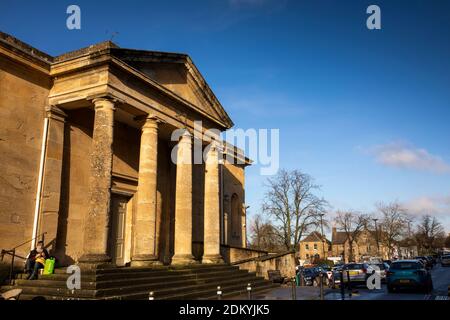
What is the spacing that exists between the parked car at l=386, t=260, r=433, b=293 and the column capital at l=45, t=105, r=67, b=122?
16436 mm

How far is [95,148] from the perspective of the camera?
Answer: 1290 cm

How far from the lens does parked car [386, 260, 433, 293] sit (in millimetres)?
16828

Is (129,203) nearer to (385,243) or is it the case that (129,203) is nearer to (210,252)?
(210,252)

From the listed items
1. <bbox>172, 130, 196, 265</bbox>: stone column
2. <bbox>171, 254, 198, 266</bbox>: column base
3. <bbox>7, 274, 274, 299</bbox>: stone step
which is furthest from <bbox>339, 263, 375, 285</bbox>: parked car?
<bbox>172, 130, 196, 265</bbox>: stone column

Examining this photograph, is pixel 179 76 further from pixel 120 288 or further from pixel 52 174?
pixel 120 288

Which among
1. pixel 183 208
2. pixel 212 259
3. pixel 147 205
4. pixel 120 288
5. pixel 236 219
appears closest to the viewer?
pixel 120 288

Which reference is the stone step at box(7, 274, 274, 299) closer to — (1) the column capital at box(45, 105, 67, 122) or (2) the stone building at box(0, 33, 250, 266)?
(2) the stone building at box(0, 33, 250, 266)

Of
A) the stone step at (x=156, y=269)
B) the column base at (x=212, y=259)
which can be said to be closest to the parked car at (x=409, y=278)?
the stone step at (x=156, y=269)

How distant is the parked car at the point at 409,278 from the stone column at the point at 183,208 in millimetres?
9480

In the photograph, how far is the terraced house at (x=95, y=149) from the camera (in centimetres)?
1278

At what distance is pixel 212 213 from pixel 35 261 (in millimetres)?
9199

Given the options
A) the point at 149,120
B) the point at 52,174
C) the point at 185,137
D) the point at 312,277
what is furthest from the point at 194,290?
the point at 312,277

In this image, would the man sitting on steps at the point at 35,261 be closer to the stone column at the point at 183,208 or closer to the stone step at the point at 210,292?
the stone step at the point at 210,292

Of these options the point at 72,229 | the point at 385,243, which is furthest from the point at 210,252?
the point at 385,243
